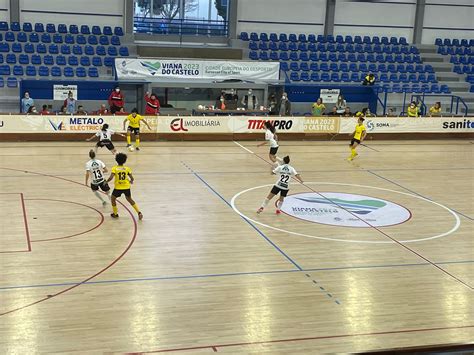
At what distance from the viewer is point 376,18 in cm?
3919

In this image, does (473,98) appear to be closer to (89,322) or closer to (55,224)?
(55,224)

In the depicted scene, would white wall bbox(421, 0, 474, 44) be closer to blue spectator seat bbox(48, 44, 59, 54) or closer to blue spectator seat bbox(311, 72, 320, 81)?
blue spectator seat bbox(311, 72, 320, 81)

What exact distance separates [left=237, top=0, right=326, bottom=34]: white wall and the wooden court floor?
18.6 metres

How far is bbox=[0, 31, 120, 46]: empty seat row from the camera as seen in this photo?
31359mm

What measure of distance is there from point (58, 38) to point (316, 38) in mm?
15488

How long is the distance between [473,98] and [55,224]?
30092 millimetres

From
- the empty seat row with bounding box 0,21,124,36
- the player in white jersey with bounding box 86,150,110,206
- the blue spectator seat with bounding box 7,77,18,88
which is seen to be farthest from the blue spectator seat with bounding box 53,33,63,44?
the player in white jersey with bounding box 86,150,110,206

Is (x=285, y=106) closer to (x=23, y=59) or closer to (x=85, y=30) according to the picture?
(x=85, y=30)

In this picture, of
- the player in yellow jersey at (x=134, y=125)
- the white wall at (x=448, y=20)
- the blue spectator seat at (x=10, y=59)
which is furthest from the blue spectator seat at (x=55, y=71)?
the white wall at (x=448, y=20)

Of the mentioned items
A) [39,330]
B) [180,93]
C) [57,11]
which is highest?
[57,11]

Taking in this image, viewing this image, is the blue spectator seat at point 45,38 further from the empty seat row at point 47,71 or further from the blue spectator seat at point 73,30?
the empty seat row at point 47,71

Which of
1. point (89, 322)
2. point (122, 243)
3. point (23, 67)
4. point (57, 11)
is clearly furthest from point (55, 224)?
point (57, 11)

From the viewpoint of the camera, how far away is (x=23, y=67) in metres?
30.0

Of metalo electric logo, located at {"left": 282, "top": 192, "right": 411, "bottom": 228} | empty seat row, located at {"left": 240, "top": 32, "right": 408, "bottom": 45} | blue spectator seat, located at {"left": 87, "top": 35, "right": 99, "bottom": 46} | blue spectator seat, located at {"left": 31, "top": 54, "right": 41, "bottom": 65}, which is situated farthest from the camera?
empty seat row, located at {"left": 240, "top": 32, "right": 408, "bottom": 45}
